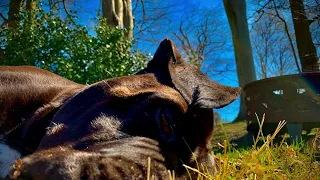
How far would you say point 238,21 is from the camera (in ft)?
37.8

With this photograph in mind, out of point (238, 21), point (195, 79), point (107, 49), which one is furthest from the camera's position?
point (238, 21)

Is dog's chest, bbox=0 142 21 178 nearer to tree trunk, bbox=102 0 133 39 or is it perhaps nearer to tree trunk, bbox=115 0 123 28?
tree trunk, bbox=102 0 133 39

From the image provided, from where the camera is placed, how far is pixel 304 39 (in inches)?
405

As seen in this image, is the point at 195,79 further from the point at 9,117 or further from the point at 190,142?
the point at 9,117

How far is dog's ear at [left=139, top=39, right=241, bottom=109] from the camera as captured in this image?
168 centimetres

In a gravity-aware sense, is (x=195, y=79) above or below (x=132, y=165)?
above

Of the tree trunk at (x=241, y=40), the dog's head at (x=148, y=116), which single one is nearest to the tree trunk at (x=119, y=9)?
the tree trunk at (x=241, y=40)

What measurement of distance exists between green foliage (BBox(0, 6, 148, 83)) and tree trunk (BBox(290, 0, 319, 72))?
4722 mm

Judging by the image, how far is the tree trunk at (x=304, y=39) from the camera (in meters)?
9.48

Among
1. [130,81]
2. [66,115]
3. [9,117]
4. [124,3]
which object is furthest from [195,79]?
[124,3]

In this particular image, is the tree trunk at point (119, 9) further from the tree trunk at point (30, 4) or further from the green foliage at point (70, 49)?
the green foliage at point (70, 49)

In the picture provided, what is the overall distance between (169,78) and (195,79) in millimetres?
118

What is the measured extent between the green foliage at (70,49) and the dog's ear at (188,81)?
11.0 ft

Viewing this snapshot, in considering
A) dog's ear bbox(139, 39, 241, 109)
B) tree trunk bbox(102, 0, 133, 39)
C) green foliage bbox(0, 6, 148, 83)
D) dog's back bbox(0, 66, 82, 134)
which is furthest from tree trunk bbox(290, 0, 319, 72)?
dog's ear bbox(139, 39, 241, 109)
